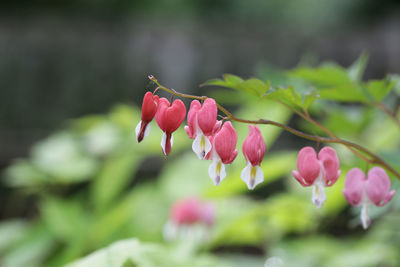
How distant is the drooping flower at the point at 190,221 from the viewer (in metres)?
1.41

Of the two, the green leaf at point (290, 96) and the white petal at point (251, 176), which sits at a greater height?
the green leaf at point (290, 96)

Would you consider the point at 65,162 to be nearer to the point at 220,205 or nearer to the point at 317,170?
the point at 220,205

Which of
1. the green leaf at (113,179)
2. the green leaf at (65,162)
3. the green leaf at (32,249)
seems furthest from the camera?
the green leaf at (65,162)

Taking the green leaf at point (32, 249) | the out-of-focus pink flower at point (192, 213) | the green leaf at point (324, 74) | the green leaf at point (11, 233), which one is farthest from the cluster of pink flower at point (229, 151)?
the green leaf at point (11, 233)

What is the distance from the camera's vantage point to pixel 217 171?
648 mm

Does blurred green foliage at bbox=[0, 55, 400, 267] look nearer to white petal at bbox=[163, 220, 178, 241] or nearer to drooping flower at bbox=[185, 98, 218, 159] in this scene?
white petal at bbox=[163, 220, 178, 241]

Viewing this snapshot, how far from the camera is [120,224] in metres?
1.54

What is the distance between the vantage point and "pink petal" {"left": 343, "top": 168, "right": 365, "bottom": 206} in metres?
0.68

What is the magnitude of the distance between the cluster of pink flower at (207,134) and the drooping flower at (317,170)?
7 centimetres

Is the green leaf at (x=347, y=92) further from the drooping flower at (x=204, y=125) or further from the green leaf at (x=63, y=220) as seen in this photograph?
the green leaf at (x=63, y=220)

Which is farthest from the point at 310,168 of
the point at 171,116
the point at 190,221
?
the point at 190,221

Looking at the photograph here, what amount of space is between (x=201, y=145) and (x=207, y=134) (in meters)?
0.02

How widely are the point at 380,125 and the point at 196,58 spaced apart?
2.70 m

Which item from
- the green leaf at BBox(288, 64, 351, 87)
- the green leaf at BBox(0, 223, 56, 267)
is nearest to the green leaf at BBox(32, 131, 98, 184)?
the green leaf at BBox(0, 223, 56, 267)
